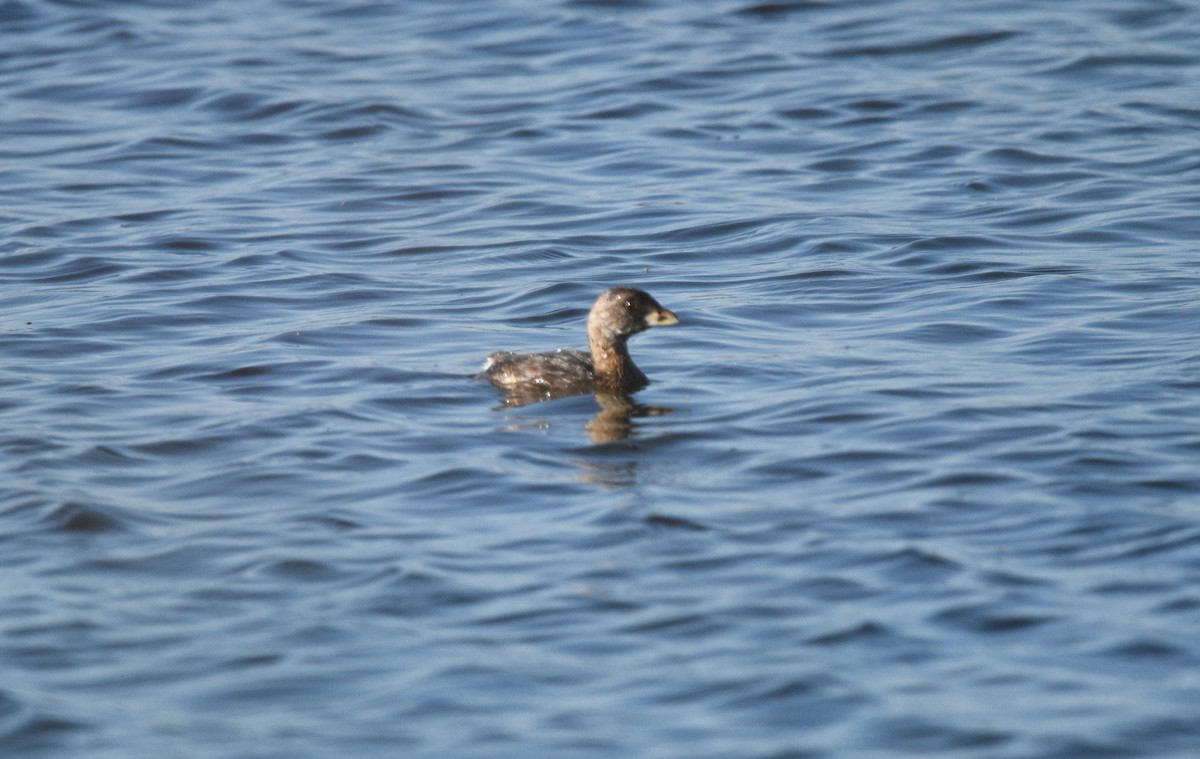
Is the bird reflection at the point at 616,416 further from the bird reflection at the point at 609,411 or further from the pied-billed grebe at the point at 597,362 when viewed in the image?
the pied-billed grebe at the point at 597,362

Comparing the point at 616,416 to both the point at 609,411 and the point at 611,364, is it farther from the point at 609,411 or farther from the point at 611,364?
the point at 611,364

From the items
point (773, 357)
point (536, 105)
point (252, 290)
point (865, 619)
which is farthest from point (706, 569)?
point (536, 105)

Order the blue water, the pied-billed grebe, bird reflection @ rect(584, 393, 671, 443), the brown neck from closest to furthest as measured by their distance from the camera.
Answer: the blue water → bird reflection @ rect(584, 393, 671, 443) → the pied-billed grebe → the brown neck

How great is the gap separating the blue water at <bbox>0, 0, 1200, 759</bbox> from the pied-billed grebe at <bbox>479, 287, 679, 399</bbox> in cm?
24

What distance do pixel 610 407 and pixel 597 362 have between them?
49cm

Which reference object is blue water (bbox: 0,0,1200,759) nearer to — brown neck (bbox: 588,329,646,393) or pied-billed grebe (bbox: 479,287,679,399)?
pied-billed grebe (bbox: 479,287,679,399)

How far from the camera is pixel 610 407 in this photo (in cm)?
1075

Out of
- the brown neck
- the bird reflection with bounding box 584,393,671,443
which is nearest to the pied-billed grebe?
the brown neck

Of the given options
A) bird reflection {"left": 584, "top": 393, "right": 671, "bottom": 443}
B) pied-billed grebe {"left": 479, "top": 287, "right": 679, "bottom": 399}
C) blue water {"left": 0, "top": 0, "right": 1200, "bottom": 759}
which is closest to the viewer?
blue water {"left": 0, "top": 0, "right": 1200, "bottom": 759}

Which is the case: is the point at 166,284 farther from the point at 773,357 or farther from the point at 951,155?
the point at 951,155

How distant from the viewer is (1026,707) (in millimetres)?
6523

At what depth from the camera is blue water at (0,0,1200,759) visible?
6820mm

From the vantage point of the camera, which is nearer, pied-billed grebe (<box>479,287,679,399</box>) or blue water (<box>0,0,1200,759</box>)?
blue water (<box>0,0,1200,759</box>)

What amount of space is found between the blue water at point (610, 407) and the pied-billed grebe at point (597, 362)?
0.78ft
